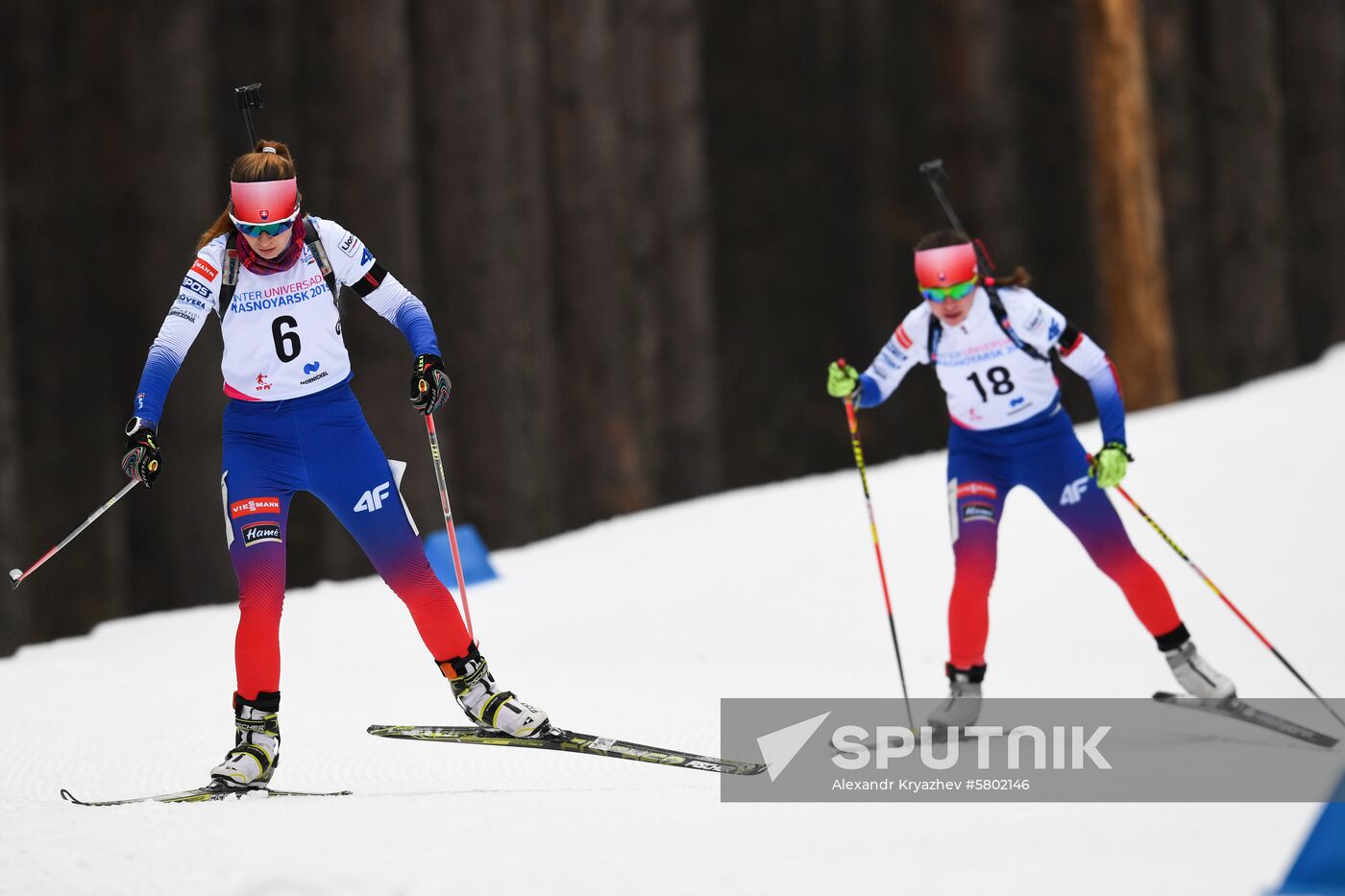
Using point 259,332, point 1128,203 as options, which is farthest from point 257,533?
point 1128,203

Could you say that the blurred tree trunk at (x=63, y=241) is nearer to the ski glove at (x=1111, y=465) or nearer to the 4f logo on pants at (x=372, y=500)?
the 4f logo on pants at (x=372, y=500)

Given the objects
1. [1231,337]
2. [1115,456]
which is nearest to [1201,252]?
[1231,337]

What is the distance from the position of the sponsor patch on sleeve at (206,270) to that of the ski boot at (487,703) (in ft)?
4.33

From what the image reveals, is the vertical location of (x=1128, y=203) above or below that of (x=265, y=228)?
above

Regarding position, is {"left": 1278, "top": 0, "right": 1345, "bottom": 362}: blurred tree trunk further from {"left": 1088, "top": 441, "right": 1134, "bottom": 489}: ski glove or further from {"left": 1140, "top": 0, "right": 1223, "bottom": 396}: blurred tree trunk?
{"left": 1088, "top": 441, "right": 1134, "bottom": 489}: ski glove

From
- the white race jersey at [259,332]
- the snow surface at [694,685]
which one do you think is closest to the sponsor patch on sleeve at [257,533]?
the white race jersey at [259,332]

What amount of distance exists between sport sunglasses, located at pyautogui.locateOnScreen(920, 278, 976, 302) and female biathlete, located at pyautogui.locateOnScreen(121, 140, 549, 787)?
5.62 ft

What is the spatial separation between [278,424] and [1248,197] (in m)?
8.85

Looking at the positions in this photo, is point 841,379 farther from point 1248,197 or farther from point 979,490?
point 1248,197

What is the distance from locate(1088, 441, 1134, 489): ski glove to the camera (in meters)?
5.34

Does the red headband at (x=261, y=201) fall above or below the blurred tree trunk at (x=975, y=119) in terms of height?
below

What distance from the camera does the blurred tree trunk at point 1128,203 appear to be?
10734 mm

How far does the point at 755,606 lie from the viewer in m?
7.23

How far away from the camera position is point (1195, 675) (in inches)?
212
